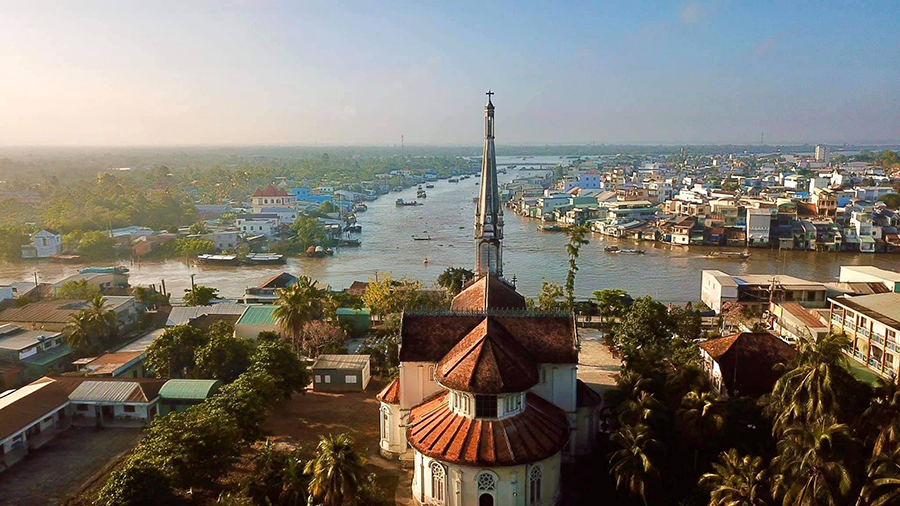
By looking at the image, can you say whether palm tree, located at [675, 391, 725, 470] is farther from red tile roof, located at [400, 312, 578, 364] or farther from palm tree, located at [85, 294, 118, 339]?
palm tree, located at [85, 294, 118, 339]

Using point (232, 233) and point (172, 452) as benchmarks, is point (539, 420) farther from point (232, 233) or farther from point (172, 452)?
point (232, 233)

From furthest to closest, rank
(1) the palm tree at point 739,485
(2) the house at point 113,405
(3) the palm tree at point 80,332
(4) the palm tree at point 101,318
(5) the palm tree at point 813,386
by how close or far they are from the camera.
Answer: (4) the palm tree at point 101,318 → (3) the palm tree at point 80,332 → (2) the house at point 113,405 → (5) the palm tree at point 813,386 → (1) the palm tree at point 739,485

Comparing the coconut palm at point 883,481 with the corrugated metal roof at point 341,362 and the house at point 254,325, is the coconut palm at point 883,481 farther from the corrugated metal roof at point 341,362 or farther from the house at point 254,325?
the house at point 254,325

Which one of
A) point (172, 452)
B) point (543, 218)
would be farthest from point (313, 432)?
point (543, 218)

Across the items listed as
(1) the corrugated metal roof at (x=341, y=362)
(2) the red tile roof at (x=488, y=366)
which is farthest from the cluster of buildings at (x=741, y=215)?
(2) the red tile roof at (x=488, y=366)

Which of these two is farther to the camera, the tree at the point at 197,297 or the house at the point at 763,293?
the house at the point at 763,293

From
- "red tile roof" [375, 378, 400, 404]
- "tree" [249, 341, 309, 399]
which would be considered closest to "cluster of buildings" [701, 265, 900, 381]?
"red tile roof" [375, 378, 400, 404]

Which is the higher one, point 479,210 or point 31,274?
point 479,210

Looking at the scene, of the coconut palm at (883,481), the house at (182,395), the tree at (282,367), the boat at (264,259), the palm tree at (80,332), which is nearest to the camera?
the coconut palm at (883,481)

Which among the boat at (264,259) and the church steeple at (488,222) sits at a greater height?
the church steeple at (488,222)
